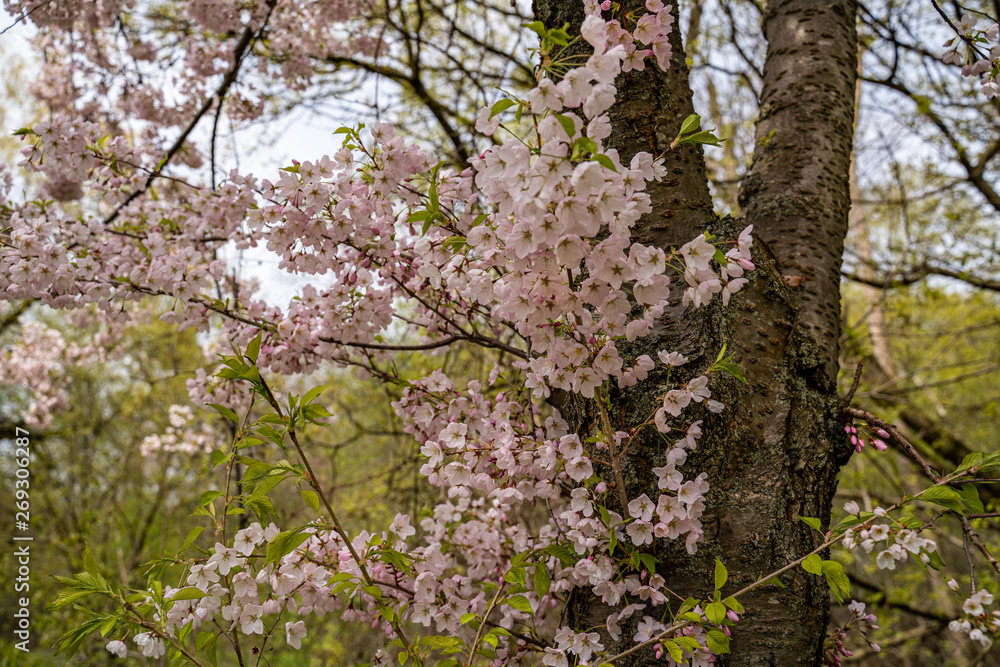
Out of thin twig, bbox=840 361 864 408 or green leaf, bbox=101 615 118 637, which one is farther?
thin twig, bbox=840 361 864 408

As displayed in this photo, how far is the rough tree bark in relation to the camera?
124 centimetres

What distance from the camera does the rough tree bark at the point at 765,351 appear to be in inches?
48.9

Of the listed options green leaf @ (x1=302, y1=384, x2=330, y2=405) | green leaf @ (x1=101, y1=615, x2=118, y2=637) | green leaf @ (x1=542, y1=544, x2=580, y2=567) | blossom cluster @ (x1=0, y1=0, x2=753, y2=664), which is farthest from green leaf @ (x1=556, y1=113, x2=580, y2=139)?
green leaf @ (x1=101, y1=615, x2=118, y2=637)

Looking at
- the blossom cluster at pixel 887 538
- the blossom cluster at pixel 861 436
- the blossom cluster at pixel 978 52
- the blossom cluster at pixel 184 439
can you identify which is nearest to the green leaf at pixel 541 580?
the blossom cluster at pixel 887 538

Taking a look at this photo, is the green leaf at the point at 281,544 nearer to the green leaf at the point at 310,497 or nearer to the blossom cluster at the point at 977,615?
the green leaf at the point at 310,497

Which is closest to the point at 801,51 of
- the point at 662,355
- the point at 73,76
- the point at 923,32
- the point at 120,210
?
the point at 662,355

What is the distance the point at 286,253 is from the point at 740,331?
1317 millimetres

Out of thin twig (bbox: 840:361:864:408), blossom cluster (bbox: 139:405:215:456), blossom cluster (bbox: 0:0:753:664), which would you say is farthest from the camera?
blossom cluster (bbox: 139:405:215:456)

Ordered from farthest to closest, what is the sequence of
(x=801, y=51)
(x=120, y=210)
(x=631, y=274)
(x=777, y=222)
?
(x=120, y=210)
(x=801, y=51)
(x=777, y=222)
(x=631, y=274)

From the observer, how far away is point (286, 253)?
1.59m

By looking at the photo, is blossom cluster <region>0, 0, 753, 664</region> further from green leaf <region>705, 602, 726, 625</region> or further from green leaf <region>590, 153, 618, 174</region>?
green leaf <region>705, 602, 726, 625</region>

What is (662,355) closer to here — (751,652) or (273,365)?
(751,652)

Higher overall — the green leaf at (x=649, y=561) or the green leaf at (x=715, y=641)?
the green leaf at (x=649, y=561)

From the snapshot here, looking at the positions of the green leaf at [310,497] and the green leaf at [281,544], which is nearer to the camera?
the green leaf at [281,544]
